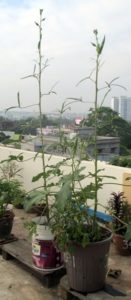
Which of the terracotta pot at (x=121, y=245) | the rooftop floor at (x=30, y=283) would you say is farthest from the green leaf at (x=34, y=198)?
the terracotta pot at (x=121, y=245)

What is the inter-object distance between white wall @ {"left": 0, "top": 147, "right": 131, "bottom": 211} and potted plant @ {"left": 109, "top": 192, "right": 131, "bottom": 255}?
0.50 ft

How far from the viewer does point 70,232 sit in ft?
7.66

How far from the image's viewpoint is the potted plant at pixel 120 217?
3.17 metres

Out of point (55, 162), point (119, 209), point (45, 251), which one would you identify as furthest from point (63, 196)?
point (55, 162)

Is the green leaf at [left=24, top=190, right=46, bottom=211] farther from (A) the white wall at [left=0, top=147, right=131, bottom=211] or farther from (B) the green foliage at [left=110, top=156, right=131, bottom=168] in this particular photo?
(B) the green foliage at [left=110, top=156, right=131, bottom=168]

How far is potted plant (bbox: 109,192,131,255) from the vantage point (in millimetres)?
3170

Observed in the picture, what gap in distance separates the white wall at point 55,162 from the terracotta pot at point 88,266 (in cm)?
70

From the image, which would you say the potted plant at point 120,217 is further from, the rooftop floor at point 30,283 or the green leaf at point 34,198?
the green leaf at point 34,198

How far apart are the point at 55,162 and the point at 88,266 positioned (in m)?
2.24

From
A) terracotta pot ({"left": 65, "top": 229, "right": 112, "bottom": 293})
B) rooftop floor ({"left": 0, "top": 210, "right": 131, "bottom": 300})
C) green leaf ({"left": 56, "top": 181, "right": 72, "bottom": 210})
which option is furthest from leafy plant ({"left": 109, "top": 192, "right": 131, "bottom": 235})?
green leaf ({"left": 56, "top": 181, "right": 72, "bottom": 210})

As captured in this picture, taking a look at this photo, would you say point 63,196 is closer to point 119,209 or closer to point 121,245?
point 121,245

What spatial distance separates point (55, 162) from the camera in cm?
448

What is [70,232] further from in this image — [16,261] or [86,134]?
[16,261]

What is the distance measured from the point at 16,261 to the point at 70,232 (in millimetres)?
945
